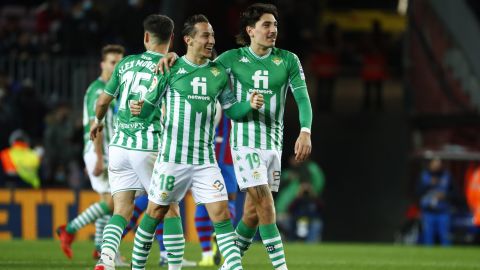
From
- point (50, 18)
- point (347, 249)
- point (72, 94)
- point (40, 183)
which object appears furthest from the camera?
point (50, 18)

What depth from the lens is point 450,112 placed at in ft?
82.8

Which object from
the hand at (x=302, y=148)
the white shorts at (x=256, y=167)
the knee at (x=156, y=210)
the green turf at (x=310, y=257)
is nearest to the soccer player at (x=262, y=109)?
the white shorts at (x=256, y=167)

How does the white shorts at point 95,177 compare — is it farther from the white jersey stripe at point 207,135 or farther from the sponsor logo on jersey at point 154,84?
the white jersey stripe at point 207,135

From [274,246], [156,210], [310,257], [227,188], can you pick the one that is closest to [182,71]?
[156,210]

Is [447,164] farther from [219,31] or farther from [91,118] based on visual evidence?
[91,118]

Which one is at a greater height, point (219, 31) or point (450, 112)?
point (219, 31)

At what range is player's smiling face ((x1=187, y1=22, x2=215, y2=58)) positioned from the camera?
963 centimetres

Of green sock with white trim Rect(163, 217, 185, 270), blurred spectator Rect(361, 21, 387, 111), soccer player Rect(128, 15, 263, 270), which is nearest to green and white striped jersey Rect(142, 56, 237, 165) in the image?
soccer player Rect(128, 15, 263, 270)

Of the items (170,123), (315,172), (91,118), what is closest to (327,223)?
(315,172)

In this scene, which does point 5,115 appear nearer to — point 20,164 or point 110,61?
point 20,164

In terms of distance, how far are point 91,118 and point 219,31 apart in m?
13.5

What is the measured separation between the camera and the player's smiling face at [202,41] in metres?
9.63

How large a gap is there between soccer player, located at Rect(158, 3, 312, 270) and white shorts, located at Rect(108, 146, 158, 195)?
2.53ft

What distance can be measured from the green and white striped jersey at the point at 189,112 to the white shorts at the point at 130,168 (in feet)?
2.23
